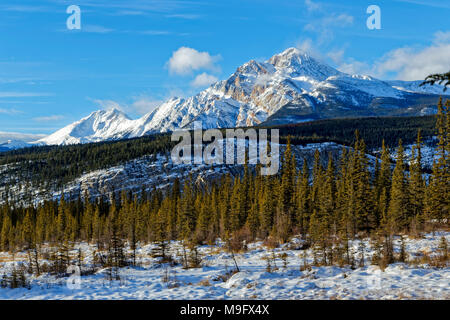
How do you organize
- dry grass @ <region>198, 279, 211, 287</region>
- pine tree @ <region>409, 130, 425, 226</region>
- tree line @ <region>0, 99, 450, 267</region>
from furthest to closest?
pine tree @ <region>409, 130, 425, 226</region>, tree line @ <region>0, 99, 450, 267</region>, dry grass @ <region>198, 279, 211, 287</region>

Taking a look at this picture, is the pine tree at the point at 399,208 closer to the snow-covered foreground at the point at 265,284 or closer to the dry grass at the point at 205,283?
the snow-covered foreground at the point at 265,284

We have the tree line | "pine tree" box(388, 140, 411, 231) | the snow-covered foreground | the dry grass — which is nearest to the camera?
the snow-covered foreground

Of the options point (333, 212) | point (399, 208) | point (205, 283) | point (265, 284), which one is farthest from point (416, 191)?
point (205, 283)

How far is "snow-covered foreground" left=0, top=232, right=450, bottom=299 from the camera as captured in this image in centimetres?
1433

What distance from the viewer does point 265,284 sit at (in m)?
16.5

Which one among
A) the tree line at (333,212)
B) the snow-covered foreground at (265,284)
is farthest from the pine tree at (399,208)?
the snow-covered foreground at (265,284)

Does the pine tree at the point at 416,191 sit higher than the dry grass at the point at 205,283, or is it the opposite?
the pine tree at the point at 416,191

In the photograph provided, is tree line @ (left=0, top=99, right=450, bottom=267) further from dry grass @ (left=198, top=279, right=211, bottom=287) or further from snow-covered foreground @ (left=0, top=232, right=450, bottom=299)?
dry grass @ (left=198, top=279, right=211, bottom=287)

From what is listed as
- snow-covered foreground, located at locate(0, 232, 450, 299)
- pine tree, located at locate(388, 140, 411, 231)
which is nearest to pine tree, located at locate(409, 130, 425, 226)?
pine tree, located at locate(388, 140, 411, 231)

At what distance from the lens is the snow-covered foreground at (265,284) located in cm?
1433

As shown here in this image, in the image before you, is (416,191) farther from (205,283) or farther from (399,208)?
(205,283)
